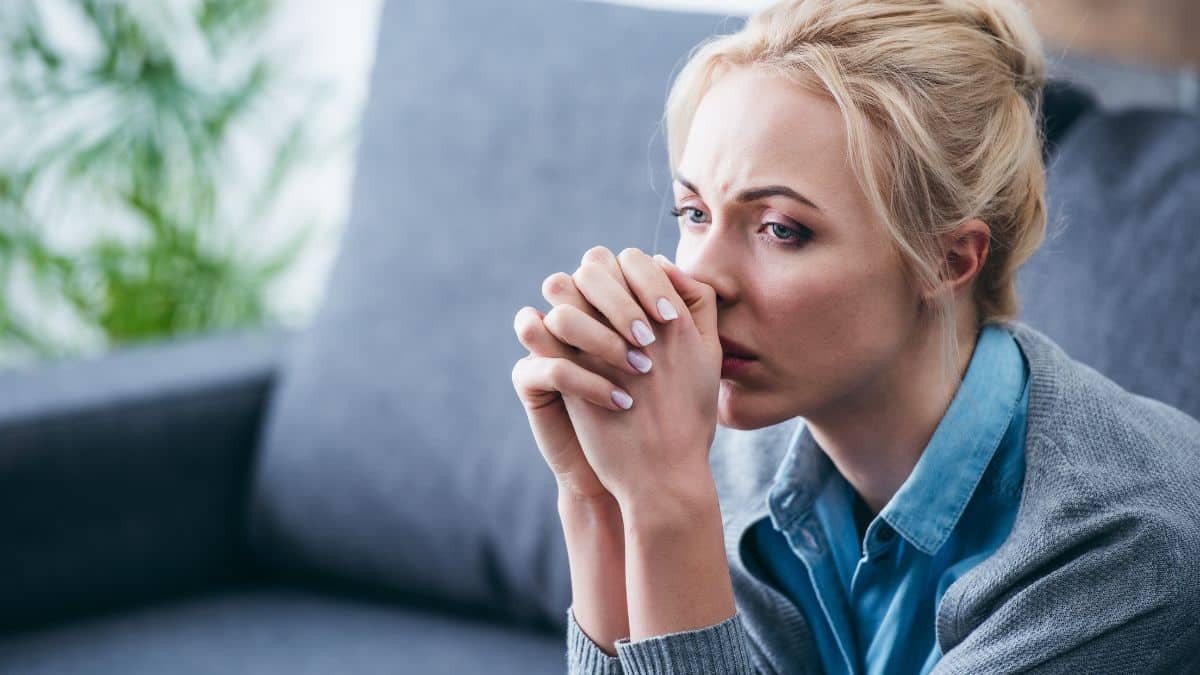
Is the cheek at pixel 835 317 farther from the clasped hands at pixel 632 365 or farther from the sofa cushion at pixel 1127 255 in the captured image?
the sofa cushion at pixel 1127 255

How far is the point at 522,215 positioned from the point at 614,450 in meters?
0.65

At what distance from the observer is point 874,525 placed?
1062mm

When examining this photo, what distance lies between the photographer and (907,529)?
1.04m

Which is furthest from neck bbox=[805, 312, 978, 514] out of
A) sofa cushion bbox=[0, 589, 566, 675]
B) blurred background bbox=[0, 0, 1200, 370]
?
blurred background bbox=[0, 0, 1200, 370]

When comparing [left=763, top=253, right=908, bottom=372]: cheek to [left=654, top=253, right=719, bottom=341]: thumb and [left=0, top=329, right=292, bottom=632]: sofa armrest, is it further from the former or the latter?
[left=0, top=329, right=292, bottom=632]: sofa armrest

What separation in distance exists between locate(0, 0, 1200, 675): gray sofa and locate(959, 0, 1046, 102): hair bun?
0.46m

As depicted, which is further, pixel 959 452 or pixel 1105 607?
pixel 959 452

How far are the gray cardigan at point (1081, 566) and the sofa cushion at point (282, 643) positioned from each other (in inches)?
20.3

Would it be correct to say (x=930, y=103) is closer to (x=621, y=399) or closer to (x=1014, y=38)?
(x=1014, y=38)

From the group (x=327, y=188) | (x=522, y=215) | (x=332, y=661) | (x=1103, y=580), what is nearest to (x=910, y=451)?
(x=1103, y=580)

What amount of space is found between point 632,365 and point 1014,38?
41 centimetres

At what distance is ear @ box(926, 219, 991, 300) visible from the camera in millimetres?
1009

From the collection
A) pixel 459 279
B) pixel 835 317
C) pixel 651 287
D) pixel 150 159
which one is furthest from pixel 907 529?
pixel 150 159

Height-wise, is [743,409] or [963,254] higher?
[963,254]
